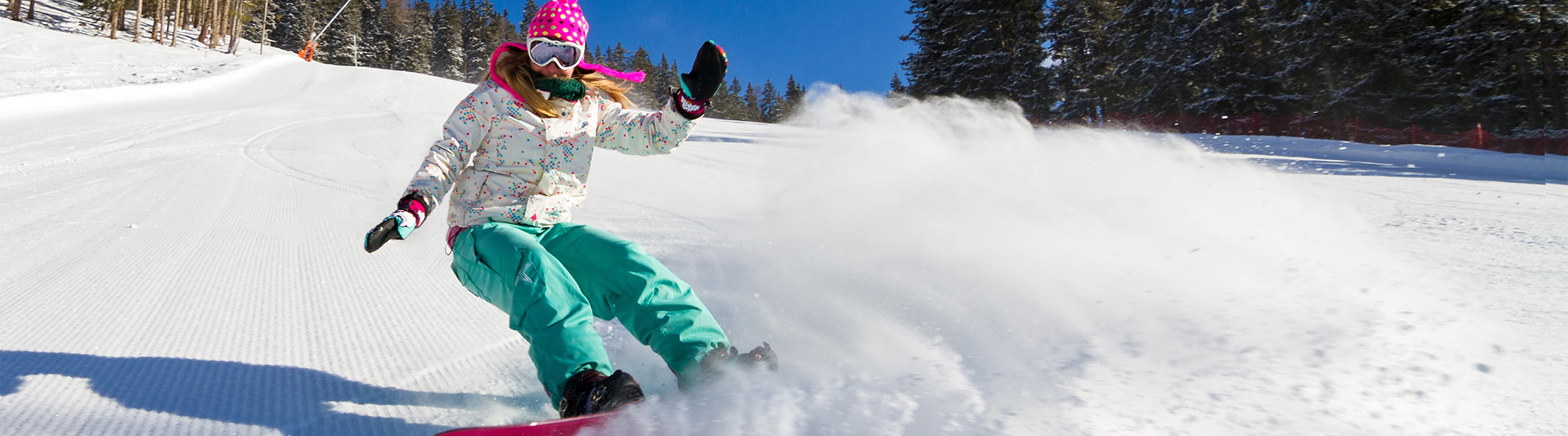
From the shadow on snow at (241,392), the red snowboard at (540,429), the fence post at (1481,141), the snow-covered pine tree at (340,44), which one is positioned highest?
the snow-covered pine tree at (340,44)

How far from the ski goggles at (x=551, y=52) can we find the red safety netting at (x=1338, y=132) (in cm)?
1404

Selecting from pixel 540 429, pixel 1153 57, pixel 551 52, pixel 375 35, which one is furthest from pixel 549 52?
pixel 375 35

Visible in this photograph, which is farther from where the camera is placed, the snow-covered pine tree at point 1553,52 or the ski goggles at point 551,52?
the snow-covered pine tree at point 1553,52

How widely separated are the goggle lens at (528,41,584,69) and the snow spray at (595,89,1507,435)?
995 mm

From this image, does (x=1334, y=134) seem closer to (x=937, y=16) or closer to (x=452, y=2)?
(x=937, y=16)

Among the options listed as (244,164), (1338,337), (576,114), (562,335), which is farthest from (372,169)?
(1338,337)

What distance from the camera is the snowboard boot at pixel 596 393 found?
54.9 inches

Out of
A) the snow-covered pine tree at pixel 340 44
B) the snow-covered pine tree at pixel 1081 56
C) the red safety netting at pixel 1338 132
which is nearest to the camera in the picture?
the red safety netting at pixel 1338 132

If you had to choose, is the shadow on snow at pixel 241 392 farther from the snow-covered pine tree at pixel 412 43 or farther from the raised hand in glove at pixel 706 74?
the snow-covered pine tree at pixel 412 43

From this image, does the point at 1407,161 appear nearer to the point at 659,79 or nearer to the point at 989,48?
the point at 989,48

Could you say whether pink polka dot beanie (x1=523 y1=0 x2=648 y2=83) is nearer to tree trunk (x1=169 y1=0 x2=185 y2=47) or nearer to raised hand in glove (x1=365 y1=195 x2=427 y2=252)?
raised hand in glove (x1=365 y1=195 x2=427 y2=252)

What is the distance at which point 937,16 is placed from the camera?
25.5 m

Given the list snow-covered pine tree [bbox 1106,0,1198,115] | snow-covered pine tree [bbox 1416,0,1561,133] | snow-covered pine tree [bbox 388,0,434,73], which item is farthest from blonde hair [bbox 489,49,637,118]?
snow-covered pine tree [bbox 388,0,434,73]

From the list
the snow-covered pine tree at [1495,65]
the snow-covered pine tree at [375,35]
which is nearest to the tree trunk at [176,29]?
the snow-covered pine tree at [375,35]
